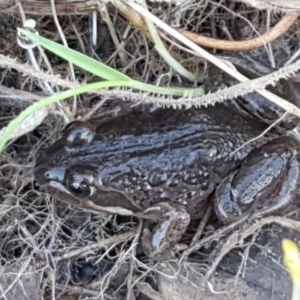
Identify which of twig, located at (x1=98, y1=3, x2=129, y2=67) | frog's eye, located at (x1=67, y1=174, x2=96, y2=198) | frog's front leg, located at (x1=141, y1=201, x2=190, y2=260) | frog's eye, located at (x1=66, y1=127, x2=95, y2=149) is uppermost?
twig, located at (x1=98, y1=3, x2=129, y2=67)

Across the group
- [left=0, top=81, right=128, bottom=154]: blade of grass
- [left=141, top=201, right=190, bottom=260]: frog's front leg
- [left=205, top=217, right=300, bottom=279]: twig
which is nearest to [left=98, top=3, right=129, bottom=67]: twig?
[left=0, top=81, right=128, bottom=154]: blade of grass

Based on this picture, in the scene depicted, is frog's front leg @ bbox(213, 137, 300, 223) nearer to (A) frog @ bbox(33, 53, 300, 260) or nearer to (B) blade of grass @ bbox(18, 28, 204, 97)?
(A) frog @ bbox(33, 53, 300, 260)

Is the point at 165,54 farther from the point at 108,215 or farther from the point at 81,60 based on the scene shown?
the point at 108,215

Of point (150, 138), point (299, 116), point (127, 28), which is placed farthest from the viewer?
point (127, 28)

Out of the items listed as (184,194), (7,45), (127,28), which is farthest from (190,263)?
(7,45)

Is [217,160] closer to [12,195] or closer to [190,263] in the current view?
[190,263]

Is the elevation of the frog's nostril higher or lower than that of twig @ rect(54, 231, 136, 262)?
higher
